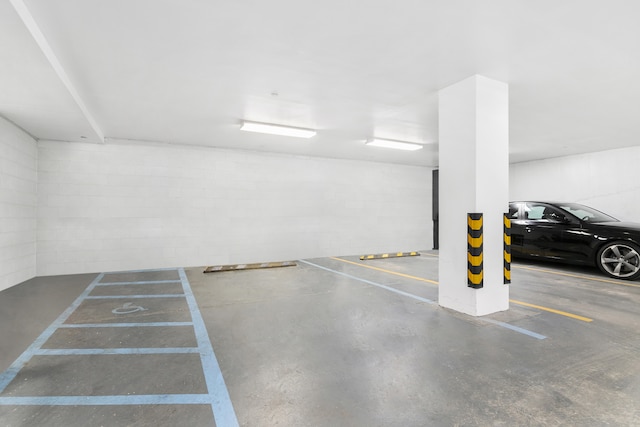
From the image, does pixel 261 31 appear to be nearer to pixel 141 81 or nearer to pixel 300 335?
pixel 141 81

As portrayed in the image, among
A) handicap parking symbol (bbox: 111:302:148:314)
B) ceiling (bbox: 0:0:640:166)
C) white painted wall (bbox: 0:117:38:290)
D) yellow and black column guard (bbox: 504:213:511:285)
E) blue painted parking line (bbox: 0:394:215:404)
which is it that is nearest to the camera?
blue painted parking line (bbox: 0:394:215:404)

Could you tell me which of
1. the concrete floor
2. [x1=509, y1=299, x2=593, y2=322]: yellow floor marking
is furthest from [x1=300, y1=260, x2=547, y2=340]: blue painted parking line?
[x1=509, y1=299, x2=593, y2=322]: yellow floor marking

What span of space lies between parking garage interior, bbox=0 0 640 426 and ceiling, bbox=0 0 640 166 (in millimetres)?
27

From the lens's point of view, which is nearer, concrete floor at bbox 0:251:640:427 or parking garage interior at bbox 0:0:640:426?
concrete floor at bbox 0:251:640:427

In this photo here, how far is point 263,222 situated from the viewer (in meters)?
7.56

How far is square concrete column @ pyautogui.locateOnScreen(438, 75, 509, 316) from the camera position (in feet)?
11.5

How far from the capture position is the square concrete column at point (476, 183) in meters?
3.51

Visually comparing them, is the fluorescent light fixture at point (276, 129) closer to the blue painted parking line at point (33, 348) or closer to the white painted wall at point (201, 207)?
the white painted wall at point (201, 207)

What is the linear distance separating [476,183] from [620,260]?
420cm

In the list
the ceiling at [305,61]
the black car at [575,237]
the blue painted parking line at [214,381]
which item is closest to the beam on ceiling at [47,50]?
the ceiling at [305,61]

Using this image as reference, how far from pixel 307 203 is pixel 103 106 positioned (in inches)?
186

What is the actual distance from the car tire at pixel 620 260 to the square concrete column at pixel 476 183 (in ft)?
11.4

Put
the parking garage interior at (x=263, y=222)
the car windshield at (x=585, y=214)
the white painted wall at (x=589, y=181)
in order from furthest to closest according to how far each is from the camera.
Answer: the white painted wall at (x=589, y=181) → the car windshield at (x=585, y=214) → the parking garage interior at (x=263, y=222)

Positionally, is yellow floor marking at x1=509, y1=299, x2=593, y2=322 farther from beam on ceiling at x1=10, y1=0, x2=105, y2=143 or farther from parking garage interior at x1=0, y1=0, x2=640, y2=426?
beam on ceiling at x1=10, y1=0, x2=105, y2=143
